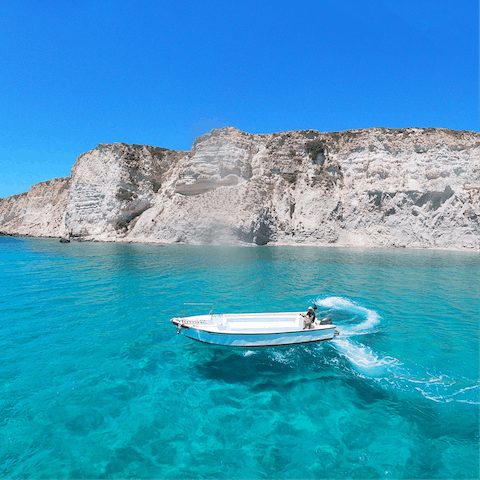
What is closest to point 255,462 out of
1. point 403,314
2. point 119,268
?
point 403,314

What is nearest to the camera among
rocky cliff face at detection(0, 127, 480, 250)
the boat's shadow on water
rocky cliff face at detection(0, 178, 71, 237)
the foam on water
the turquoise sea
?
the turquoise sea

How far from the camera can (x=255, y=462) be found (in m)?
6.39

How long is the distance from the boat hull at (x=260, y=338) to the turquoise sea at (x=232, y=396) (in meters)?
0.60

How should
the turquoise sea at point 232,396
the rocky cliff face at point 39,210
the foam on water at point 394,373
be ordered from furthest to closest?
1. the rocky cliff face at point 39,210
2. the foam on water at point 394,373
3. the turquoise sea at point 232,396

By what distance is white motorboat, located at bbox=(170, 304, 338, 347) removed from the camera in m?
10.7

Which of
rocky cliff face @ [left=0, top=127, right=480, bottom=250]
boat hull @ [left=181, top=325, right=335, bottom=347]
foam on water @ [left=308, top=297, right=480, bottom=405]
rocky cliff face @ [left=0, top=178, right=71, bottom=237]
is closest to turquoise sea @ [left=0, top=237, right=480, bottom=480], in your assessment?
foam on water @ [left=308, top=297, right=480, bottom=405]

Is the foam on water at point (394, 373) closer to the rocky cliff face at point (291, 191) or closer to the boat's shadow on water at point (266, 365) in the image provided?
the boat's shadow on water at point (266, 365)

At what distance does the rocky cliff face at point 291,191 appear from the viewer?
57562mm

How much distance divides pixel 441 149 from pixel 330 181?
73.1 ft

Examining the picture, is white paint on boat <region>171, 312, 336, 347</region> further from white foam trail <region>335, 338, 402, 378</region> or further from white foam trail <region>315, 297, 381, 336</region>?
white foam trail <region>315, 297, 381, 336</region>

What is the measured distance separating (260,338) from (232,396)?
248 centimetres

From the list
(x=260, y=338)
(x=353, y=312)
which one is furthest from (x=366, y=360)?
(x=353, y=312)

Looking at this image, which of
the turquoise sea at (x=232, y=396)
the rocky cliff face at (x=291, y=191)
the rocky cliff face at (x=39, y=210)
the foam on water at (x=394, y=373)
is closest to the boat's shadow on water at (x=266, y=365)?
the turquoise sea at (x=232, y=396)

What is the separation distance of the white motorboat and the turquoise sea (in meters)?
0.66
